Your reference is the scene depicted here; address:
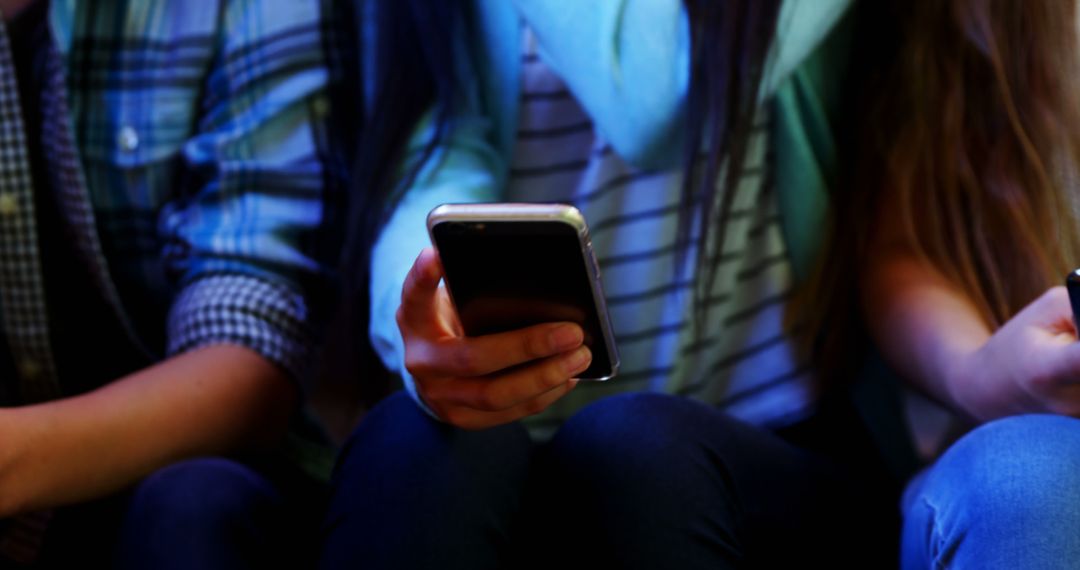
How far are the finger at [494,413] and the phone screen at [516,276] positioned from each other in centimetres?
4

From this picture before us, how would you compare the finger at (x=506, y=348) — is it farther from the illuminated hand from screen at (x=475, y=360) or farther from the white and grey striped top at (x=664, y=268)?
the white and grey striped top at (x=664, y=268)

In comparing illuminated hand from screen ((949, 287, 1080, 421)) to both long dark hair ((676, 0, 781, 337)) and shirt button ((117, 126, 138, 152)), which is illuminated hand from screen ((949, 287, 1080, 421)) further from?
shirt button ((117, 126, 138, 152))

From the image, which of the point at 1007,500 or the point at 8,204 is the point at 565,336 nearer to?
the point at 1007,500

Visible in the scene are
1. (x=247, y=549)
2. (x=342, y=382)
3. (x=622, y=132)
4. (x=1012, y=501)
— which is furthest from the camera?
(x=342, y=382)

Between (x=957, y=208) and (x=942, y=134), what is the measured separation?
0.06 metres

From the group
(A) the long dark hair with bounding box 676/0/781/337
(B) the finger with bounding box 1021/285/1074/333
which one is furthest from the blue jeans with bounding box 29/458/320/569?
(B) the finger with bounding box 1021/285/1074/333

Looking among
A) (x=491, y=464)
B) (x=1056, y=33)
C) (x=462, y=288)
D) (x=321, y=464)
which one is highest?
(x=1056, y=33)

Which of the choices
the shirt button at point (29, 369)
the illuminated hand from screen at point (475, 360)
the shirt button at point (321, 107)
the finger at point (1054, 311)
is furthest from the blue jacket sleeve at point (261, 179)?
the finger at point (1054, 311)

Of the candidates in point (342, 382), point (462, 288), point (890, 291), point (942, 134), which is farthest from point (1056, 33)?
point (342, 382)

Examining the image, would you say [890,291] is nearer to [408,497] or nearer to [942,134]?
[942,134]

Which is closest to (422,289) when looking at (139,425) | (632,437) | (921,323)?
(632,437)

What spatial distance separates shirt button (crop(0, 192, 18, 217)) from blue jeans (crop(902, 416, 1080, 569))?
65 centimetres

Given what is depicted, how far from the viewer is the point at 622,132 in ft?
2.52

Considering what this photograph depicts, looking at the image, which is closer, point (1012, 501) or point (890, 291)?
point (1012, 501)
